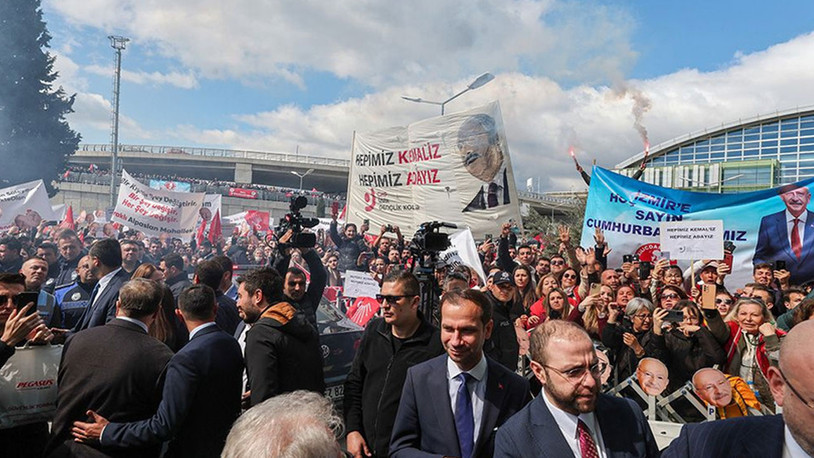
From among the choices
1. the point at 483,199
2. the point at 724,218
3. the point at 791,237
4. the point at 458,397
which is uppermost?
the point at 483,199

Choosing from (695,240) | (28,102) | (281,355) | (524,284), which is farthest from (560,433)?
(28,102)

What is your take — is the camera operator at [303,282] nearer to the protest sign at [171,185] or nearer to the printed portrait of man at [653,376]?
the printed portrait of man at [653,376]

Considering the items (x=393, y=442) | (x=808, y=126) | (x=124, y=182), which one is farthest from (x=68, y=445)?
(x=808, y=126)

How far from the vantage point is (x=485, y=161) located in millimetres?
11461

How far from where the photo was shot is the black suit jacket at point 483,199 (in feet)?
37.5

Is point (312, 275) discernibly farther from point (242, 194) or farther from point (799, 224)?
point (242, 194)

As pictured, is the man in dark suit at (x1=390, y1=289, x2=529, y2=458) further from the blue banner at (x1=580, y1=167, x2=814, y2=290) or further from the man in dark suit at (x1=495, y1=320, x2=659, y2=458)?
the blue banner at (x1=580, y1=167, x2=814, y2=290)

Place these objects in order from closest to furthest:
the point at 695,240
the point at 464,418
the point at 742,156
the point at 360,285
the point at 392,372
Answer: the point at 464,418, the point at 392,372, the point at 695,240, the point at 360,285, the point at 742,156

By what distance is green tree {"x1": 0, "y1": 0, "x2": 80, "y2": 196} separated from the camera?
30547mm

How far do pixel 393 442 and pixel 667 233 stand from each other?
589 centimetres

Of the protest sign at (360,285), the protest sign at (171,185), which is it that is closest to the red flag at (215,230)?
the protest sign at (360,285)

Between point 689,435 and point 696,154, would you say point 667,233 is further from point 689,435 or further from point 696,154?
point 696,154

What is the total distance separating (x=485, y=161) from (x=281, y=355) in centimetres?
887

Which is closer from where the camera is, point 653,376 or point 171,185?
point 653,376
